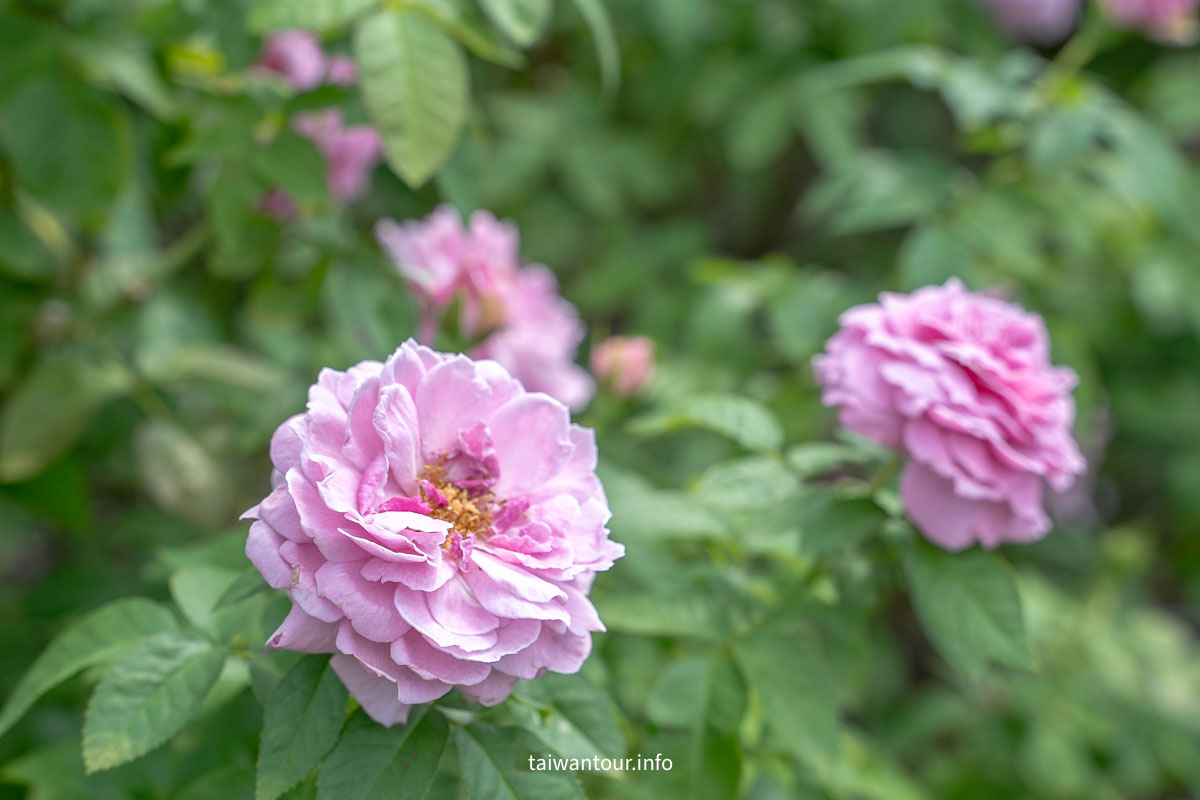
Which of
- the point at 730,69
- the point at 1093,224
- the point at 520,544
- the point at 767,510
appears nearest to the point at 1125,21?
the point at 1093,224

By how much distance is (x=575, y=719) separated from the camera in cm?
87

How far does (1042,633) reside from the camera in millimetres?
2129

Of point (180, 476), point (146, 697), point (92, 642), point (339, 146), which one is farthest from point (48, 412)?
point (146, 697)

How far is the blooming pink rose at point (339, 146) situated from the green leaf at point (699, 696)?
844 millimetres

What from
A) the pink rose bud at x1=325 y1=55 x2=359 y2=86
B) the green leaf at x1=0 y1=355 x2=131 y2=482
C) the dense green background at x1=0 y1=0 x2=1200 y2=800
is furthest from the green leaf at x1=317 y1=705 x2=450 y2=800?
the pink rose bud at x1=325 y1=55 x2=359 y2=86

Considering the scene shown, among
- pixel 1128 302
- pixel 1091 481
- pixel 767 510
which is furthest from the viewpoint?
pixel 1091 481

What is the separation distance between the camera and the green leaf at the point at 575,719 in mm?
843

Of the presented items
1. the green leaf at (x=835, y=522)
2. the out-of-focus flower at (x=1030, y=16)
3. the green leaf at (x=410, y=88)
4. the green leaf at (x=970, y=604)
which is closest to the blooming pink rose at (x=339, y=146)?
the green leaf at (x=410, y=88)

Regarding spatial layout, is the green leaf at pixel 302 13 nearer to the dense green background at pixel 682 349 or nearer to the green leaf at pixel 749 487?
the dense green background at pixel 682 349

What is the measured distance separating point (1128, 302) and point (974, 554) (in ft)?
5.03

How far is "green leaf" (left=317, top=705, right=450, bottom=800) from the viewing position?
741 millimetres

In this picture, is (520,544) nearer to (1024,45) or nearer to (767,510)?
(767,510)

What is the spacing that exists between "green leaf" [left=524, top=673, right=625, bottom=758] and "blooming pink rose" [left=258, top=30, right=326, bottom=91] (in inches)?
40.4

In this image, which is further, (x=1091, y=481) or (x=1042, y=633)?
(x=1091, y=481)
